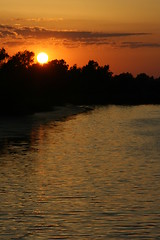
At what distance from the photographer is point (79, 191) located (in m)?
21.2

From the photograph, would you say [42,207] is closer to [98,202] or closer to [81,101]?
[98,202]

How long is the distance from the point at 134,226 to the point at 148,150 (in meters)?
21.5

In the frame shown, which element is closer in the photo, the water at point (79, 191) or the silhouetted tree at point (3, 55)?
the water at point (79, 191)

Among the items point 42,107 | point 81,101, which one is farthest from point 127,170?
point 81,101

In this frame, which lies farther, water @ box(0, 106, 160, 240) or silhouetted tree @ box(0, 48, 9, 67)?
silhouetted tree @ box(0, 48, 9, 67)

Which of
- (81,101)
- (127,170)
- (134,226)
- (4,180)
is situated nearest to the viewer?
(134,226)

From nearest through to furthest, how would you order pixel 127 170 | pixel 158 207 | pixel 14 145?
1. pixel 158 207
2. pixel 127 170
3. pixel 14 145

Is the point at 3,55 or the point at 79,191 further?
the point at 3,55

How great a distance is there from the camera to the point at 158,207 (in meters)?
18.2

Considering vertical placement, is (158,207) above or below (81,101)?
above

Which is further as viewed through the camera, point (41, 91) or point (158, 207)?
point (41, 91)

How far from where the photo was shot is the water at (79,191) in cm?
1559

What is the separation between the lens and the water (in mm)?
15586

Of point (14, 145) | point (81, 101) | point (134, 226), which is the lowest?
point (81, 101)
